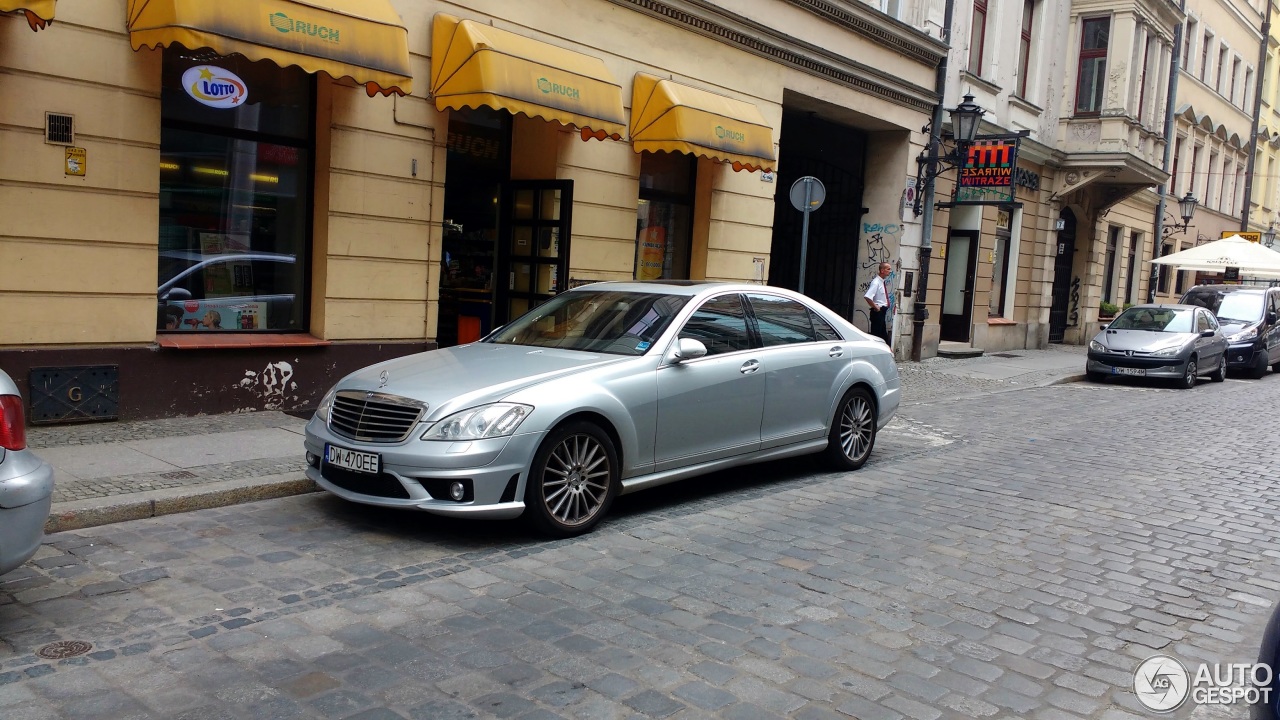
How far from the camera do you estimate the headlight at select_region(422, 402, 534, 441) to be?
224 inches

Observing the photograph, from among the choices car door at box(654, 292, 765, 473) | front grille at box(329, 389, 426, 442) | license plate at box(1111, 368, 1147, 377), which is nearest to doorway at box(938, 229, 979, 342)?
license plate at box(1111, 368, 1147, 377)

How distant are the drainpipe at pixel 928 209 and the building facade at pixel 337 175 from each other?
15.0 ft

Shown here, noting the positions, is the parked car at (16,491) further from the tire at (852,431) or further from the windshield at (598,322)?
the tire at (852,431)

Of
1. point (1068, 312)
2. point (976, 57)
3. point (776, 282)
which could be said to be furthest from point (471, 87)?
point (1068, 312)

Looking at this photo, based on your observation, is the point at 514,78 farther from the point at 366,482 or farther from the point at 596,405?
the point at 366,482

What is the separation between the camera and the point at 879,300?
17.1 m

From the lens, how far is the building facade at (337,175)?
8.04m

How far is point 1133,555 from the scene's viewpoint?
6.26 metres

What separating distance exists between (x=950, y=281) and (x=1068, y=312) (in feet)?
26.2

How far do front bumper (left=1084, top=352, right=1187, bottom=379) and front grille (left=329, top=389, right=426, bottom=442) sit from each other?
1552 cm

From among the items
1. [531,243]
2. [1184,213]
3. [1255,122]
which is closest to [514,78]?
[531,243]

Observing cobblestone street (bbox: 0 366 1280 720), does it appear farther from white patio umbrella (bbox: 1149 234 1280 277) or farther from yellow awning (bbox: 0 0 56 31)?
white patio umbrella (bbox: 1149 234 1280 277)

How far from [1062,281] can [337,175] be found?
23.5 metres

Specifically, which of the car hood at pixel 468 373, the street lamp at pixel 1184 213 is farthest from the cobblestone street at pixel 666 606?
the street lamp at pixel 1184 213
